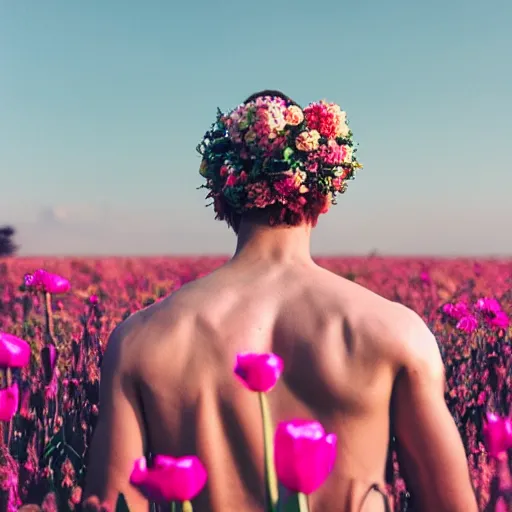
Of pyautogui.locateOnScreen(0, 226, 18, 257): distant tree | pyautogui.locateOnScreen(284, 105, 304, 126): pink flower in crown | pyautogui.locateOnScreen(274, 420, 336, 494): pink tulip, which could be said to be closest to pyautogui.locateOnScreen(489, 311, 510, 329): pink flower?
pyautogui.locateOnScreen(284, 105, 304, 126): pink flower in crown

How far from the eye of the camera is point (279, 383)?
199cm

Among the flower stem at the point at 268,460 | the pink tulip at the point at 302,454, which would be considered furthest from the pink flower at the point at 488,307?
the pink tulip at the point at 302,454

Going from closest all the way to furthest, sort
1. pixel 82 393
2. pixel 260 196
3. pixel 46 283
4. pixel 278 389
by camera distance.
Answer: pixel 278 389 → pixel 260 196 → pixel 82 393 → pixel 46 283

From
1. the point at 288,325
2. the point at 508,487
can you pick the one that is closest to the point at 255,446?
the point at 288,325

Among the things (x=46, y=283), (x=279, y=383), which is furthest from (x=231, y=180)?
(x=46, y=283)

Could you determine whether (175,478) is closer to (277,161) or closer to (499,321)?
(277,161)

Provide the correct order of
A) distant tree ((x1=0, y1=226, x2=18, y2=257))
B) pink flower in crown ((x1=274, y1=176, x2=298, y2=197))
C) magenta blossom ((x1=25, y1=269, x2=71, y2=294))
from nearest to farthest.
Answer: pink flower in crown ((x1=274, y1=176, x2=298, y2=197)) < magenta blossom ((x1=25, y1=269, x2=71, y2=294)) < distant tree ((x1=0, y1=226, x2=18, y2=257))

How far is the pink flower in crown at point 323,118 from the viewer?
235cm

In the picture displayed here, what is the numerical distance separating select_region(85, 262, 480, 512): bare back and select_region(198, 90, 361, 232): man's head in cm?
25

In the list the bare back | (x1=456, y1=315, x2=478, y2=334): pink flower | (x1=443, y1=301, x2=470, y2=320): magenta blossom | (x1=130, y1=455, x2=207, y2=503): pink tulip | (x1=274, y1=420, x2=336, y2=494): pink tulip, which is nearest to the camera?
(x1=274, y1=420, x2=336, y2=494): pink tulip

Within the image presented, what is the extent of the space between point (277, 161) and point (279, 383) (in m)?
0.64

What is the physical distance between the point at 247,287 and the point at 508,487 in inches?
33.2

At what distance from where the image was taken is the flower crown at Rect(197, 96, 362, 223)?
222 centimetres

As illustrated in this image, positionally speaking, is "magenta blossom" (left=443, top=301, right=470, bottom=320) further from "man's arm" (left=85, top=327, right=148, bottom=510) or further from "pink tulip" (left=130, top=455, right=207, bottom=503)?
"pink tulip" (left=130, top=455, right=207, bottom=503)
